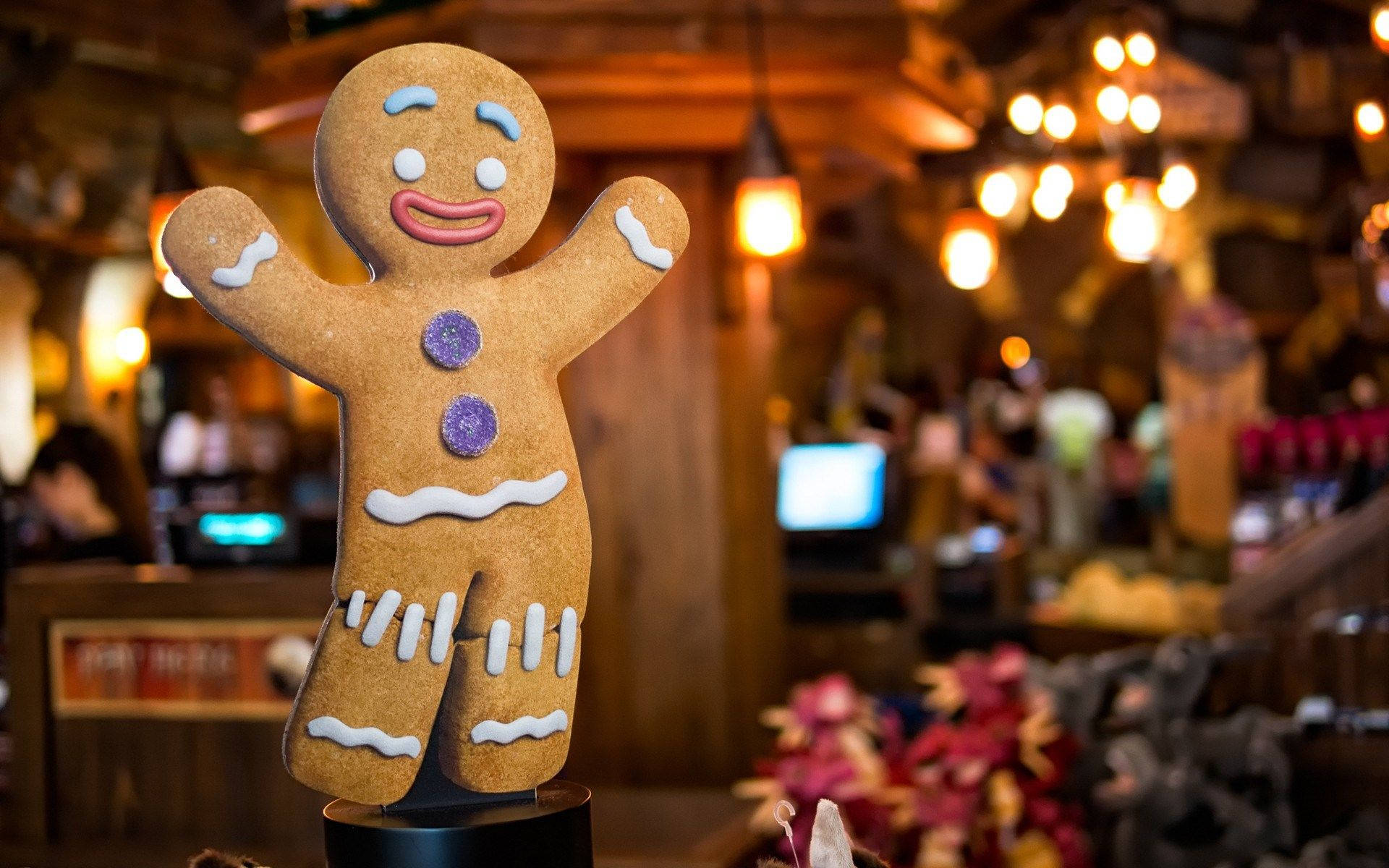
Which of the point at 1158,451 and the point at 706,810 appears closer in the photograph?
the point at 706,810

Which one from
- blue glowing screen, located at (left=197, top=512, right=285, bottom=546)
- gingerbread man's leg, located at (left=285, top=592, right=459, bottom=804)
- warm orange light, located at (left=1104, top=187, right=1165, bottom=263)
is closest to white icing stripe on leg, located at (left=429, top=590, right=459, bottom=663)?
gingerbread man's leg, located at (left=285, top=592, right=459, bottom=804)

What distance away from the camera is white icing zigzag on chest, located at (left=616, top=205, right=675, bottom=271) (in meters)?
1.61

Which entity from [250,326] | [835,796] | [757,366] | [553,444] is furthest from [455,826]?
[757,366]

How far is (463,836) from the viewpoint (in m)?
1.45

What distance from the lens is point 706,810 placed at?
3.65m

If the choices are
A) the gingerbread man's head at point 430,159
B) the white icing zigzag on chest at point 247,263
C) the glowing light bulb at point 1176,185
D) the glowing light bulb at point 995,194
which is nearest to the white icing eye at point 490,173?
the gingerbread man's head at point 430,159

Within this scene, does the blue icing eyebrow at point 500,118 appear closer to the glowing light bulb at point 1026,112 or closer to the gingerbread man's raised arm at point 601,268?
the gingerbread man's raised arm at point 601,268

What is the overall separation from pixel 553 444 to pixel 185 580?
2508 mm

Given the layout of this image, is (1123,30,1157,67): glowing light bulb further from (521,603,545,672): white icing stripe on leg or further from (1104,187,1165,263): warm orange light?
(521,603,545,672): white icing stripe on leg

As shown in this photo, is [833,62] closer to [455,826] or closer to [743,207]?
[743,207]

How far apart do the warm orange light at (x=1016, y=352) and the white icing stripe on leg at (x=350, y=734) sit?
11.9m

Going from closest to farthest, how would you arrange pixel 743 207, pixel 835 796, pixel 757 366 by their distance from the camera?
pixel 835 796
pixel 743 207
pixel 757 366

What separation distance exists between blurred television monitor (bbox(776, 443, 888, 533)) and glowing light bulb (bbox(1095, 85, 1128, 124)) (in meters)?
1.60

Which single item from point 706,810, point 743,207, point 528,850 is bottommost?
point 706,810
